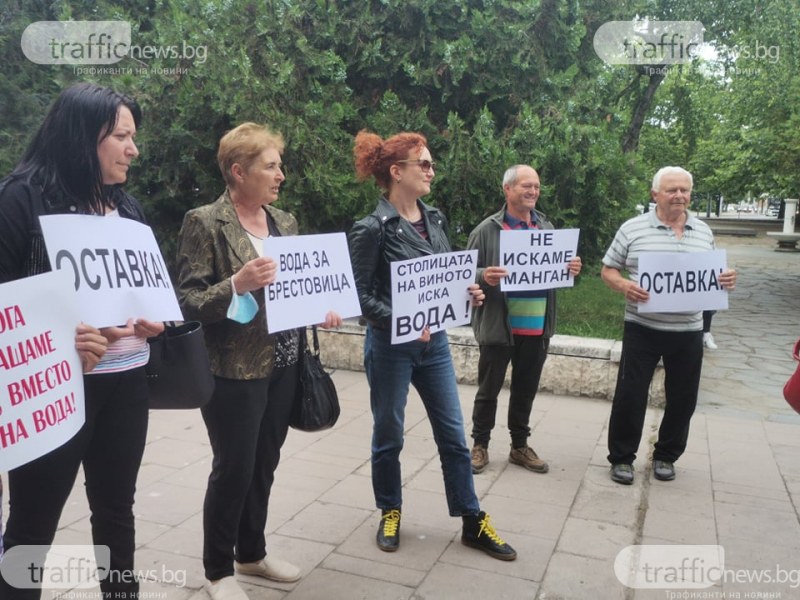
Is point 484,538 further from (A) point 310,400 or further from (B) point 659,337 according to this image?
(B) point 659,337

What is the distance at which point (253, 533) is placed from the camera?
123 inches

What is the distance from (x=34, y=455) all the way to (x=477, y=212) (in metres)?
5.73

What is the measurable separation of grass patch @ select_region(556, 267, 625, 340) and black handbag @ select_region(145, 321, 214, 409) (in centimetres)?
539

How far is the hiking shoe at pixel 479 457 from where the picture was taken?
4590 mm

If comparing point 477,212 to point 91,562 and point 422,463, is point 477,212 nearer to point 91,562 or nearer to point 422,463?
point 422,463

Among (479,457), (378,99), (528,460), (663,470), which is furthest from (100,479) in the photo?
(378,99)

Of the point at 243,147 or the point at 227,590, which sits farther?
the point at 227,590

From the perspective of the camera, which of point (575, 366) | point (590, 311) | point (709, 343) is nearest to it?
point (575, 366)

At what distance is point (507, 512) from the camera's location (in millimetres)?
4012

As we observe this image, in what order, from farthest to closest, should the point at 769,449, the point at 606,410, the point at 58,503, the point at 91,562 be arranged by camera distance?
the point at 606,410 → the point at 769,449 → the point at 91,562 → the point at 58,503

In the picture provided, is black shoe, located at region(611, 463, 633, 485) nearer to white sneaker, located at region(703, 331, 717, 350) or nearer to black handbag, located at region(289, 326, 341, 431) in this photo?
black handbag, located at region(289, 326, 341, 431)

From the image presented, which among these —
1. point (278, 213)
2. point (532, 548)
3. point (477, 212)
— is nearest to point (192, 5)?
point (477, 212)

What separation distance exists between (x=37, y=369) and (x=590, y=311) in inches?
330

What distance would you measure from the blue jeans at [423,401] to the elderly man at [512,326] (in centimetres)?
104
